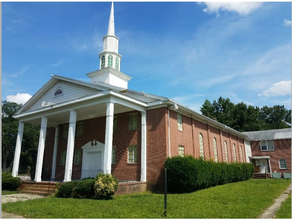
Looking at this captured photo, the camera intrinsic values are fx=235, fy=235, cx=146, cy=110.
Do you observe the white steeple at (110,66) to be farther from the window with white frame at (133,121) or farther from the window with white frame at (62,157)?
the window with white frame at (62,157)

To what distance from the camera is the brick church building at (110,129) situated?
15750 mm

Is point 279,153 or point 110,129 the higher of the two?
point 110,129

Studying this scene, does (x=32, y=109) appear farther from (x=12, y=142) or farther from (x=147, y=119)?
(x=12, y=142)

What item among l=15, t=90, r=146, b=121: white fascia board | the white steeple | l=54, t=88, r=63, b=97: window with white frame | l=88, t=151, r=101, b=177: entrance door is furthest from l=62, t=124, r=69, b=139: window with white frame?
the white steeple

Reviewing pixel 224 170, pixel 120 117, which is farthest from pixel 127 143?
pixel 224 170

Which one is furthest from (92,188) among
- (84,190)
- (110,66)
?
(110,66)

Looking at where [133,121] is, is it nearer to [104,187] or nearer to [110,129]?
[110,129]

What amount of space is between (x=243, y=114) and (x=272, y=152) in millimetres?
18030

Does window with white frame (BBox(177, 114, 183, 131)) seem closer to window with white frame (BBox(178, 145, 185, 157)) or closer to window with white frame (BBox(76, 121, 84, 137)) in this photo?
window with white frame (BBox(178, 145, 185, 157))

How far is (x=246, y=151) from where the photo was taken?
1393 inches

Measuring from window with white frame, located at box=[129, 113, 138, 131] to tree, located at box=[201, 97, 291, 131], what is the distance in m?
33.3

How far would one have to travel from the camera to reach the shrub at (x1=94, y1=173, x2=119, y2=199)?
11508mm

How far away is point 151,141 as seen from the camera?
1662 cm

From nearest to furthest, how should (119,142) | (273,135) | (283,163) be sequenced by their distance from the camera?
(119,142) < (283,163) < (273,135)
